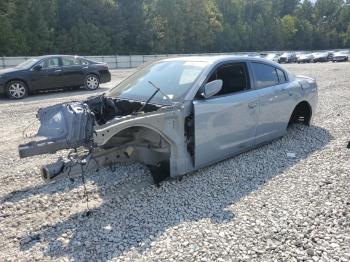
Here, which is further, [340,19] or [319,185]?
[340,19]

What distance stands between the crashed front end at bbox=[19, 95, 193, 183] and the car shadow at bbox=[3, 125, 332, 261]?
1.21ft

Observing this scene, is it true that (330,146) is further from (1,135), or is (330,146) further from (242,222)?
(1,135)

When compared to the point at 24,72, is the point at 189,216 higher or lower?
lower

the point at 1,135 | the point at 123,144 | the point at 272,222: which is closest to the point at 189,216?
the point at 272,222

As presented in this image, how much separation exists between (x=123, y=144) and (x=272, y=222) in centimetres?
197

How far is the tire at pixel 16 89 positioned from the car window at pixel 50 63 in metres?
0.94

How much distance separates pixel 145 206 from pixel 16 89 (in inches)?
388

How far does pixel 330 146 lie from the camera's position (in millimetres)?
6371

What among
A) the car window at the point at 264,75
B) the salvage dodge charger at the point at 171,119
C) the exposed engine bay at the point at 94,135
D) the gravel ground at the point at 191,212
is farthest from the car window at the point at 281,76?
the exposed engine bay at the point at 94,135

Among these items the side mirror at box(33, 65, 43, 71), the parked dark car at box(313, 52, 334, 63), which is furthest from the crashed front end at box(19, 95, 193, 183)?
the parked dark car at box(313, 52, 334, 63)

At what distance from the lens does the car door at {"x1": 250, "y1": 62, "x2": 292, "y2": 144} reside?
226 inches

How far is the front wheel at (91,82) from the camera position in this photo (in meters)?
14.4

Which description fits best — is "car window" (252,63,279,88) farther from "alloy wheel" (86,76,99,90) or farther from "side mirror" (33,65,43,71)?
"alloy wheel" (86,76,99,90)

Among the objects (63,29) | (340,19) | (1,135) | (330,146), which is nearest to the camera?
(330,146)
